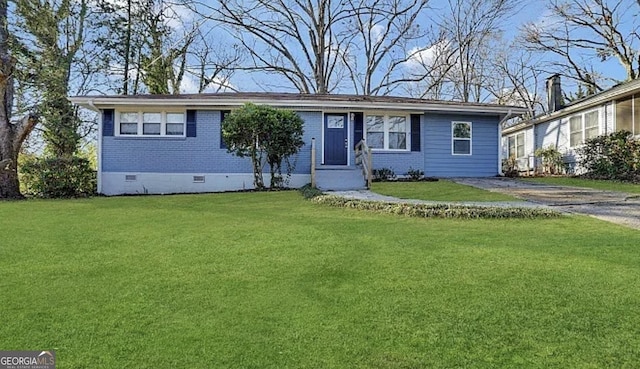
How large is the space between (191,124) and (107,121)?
2500mm

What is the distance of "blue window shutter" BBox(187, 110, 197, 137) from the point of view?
13712mm

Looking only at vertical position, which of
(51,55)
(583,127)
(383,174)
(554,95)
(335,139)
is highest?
(51,55)

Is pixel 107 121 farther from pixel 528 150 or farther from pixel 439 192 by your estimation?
pixel 528 150

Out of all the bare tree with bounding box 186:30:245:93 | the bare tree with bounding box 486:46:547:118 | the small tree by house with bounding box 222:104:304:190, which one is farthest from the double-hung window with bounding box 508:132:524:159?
the bare tree with bounding box 186:30:245:93

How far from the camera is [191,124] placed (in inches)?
540

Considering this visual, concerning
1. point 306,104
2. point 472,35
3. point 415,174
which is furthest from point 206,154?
point 472,35

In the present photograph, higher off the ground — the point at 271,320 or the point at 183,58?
the point at 183,58

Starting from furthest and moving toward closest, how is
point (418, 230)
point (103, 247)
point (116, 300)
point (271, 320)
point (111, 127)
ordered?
1. point (111, 127)
2. point (418, 230)
3. point (103, 247)
4. point (116, 300)
5. point (271, 320)

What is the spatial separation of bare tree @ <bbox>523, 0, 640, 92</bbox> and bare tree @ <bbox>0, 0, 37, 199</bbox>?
2499 centimetres

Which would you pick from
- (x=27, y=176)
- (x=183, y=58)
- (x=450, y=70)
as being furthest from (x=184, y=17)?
(x=450, y=70)

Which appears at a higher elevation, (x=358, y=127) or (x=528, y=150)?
(x=358, y=127)

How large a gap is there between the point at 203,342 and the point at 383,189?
29.4ft

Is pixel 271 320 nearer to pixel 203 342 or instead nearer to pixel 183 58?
pixel 203 342

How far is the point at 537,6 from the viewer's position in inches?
961
